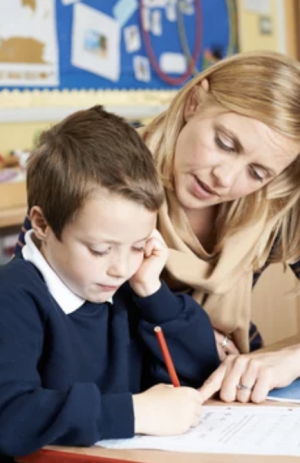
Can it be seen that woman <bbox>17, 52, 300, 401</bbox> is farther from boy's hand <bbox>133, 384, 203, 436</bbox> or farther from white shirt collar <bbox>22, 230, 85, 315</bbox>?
white shirt collar <bbox>22, 230, 85, 315</bbox>

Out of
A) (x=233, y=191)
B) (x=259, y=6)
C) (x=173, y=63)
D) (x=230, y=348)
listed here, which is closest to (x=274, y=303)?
(x=230, y=348)

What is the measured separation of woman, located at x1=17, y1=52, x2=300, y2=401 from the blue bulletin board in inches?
33.9

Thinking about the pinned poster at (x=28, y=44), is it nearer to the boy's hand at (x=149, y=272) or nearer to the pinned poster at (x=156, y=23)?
the pinned poster at (x=156, y=23)

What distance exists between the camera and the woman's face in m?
1.38

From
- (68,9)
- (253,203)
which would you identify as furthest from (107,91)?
(253,203)

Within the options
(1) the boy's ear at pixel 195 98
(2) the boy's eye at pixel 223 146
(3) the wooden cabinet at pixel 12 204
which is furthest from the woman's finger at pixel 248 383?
(3) the wooden cabinet at pixel 12 204

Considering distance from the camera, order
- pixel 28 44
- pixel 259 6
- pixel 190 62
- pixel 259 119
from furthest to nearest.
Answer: pixel 259 6, pixel 190 62, pixel 28 44, pixel 259 119

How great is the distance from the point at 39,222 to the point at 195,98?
0.46m

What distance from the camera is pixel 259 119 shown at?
1379 millimetres

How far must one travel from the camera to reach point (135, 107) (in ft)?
8.65

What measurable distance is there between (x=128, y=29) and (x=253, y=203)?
1260 mm

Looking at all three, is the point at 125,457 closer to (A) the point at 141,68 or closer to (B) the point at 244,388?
(B) the point at 244,388

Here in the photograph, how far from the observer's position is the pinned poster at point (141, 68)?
2.68m

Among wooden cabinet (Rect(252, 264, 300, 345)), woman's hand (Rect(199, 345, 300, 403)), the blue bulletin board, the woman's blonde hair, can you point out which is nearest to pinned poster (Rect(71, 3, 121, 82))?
the blue bulletin board
